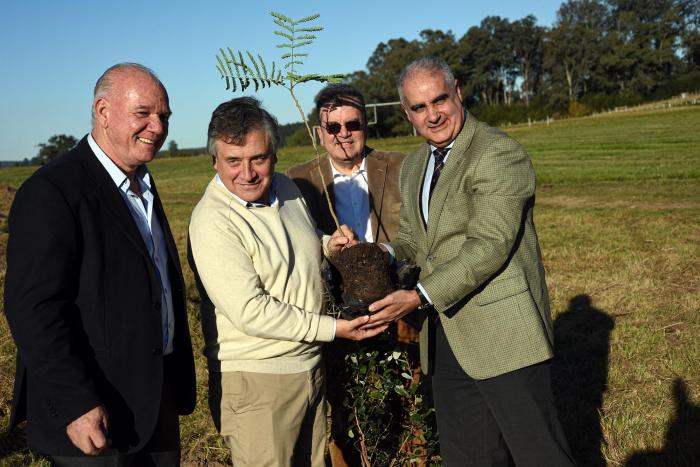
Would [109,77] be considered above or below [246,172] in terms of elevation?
above

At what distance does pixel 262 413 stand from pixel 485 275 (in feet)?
3.96

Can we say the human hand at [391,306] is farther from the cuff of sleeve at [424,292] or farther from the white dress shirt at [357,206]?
the white dress shirt at [357,206]

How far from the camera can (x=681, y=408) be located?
16.2ft

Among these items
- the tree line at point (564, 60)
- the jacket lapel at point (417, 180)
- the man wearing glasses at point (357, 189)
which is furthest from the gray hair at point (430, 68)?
the tree line at point (564, 60)

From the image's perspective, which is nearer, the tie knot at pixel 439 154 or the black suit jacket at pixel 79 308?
the black suit jacket at pixel 79 308

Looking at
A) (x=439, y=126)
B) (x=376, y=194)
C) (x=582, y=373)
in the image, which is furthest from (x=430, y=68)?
(x=582, y=373)

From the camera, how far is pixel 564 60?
94250 mm

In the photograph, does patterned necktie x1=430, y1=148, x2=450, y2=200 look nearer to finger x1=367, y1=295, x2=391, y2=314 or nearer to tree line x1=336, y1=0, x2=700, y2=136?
finger x1=367, y1=295, x2=391, y2=314

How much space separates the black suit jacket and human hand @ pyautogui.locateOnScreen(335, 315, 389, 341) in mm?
793

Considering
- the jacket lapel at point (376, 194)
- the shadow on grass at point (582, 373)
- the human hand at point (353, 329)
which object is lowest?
the shadow on grass at point (582, 373)

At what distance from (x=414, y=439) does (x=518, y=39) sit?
107 meters

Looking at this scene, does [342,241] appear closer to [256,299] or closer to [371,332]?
[371,332]

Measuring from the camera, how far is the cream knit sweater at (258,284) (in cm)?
277

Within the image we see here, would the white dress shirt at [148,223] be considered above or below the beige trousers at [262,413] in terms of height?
above
